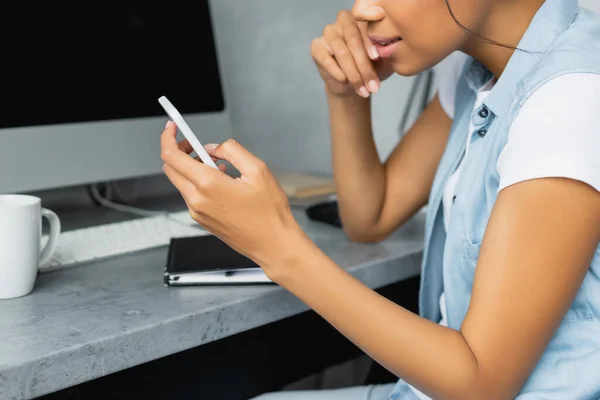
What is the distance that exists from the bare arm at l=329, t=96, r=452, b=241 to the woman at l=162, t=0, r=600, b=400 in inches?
5.8

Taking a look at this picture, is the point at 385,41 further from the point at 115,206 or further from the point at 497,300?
the point at 115,206

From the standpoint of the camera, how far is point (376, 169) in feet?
3.31

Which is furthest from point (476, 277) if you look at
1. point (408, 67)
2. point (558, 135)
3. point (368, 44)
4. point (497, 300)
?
point (368, 44)

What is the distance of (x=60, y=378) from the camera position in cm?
59

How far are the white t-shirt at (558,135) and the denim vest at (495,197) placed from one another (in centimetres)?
2

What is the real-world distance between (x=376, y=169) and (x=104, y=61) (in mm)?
467

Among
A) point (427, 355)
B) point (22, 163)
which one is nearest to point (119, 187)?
point (22, 163)

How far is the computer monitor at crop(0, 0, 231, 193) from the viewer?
3.21 ft

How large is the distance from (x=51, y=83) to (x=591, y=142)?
30.1 inches

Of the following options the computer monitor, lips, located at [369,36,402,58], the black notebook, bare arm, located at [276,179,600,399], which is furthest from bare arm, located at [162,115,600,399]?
the computer monitor

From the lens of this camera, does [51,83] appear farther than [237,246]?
Yes

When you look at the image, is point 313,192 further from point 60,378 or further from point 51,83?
point 60,378

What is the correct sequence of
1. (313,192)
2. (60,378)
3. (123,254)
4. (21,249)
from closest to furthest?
(60,378) → (21,249) → (123,254) → (313,192)

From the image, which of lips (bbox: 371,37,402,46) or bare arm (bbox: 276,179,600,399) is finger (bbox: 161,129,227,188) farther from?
lips (bbox: 371,37,402,46)
